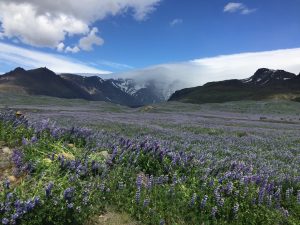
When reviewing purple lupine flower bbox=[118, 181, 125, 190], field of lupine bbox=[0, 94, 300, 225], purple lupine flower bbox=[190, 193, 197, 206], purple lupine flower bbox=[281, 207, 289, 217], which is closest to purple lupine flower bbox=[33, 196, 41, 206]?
field of lupine bbox=[0, 94, 300, 225]

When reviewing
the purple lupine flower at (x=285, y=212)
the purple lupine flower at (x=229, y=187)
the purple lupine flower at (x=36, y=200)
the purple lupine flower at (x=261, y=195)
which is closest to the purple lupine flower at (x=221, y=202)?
the purple lupine flower at (x=229, y=187)

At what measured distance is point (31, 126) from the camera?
39.4 feet

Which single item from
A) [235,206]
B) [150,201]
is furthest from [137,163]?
[235,206]

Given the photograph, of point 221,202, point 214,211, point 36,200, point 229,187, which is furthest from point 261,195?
point 36,200

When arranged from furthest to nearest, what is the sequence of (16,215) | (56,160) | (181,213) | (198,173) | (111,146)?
1. (111,146)
2. (198,173)
3. (56,160)
4. (181,213)
5. (16,215)

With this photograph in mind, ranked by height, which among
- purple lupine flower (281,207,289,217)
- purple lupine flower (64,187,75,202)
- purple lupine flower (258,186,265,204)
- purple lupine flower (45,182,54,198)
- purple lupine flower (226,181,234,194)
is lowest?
purple lupine flower (281,207,289,217)

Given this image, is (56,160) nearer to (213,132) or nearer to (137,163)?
(137,163)

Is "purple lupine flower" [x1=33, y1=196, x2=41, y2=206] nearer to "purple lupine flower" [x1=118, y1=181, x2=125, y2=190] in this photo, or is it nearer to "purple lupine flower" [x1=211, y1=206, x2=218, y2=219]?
"purple lupine flower" [x1=118, y1=181, x2=125, y2=190]

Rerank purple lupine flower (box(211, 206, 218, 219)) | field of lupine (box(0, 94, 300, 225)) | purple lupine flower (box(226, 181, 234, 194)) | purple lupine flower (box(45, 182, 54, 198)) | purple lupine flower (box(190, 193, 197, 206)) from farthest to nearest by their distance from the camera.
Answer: purple lupine flower (box(226, 181, 234, 194))
purple lupine flower (box(190, 193, 197, 206))
purple lupine flower (box(211, 206, 218, 219))
field of lupine (box(0, 94, 300, 225))
purple lupine flower (box(45, 182, 54, 198))

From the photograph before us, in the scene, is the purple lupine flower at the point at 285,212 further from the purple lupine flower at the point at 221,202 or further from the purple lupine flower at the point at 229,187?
the purple lupine flower at the point at 221,202

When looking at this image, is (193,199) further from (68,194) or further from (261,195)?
(68,194)

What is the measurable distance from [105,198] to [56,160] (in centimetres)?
157

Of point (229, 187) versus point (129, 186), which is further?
point (129, 186)

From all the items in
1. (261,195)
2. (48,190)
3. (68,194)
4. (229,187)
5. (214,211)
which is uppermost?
(48,190)
